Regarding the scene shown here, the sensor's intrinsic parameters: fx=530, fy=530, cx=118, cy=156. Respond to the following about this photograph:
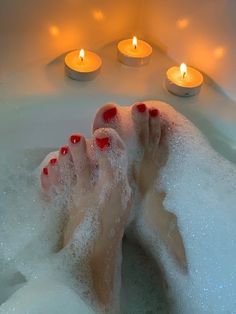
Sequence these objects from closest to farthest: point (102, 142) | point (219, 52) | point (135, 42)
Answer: point (102, 142) → point (219, 52) → point (135, 42)

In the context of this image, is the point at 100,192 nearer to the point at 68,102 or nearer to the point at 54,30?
the point at 68,102

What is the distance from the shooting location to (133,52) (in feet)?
4.98

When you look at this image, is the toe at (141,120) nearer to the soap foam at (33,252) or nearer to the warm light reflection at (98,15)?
the soap foam at (33,252)

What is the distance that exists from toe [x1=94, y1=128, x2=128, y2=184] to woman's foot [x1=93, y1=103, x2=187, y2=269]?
7 cm

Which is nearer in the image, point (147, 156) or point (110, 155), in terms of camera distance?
point (110, 155)

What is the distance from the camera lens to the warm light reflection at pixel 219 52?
139cm

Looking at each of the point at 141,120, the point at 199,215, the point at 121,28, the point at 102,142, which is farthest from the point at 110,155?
the point at 121,28

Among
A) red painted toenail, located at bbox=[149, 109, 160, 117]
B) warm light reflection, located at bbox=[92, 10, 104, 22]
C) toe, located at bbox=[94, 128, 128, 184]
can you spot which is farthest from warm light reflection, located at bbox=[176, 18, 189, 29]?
toe, located at bbox=[94, 128, 128, 184]

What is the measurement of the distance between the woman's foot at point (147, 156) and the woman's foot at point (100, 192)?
0.24 ft

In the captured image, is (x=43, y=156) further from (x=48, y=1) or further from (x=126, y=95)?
(x=48, y=1)

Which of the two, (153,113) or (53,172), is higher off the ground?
(153,113)

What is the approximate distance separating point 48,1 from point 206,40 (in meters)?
0.43

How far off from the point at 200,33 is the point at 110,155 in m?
0.48

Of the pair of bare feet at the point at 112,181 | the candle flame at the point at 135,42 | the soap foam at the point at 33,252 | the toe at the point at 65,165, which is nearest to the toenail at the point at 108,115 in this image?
the pair of bare feet at the point at 112,181
